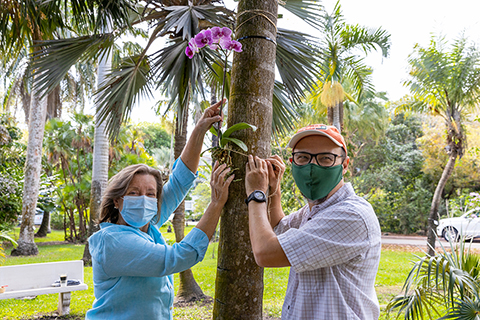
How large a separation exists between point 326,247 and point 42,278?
273 inches

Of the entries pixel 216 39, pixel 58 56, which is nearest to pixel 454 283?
pixel 216 39

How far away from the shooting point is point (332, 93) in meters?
10.6

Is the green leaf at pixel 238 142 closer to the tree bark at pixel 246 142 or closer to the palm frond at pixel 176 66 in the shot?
the tree bark at pixel 246 142

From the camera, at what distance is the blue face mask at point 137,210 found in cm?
195

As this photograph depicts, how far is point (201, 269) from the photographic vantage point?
1130 cm

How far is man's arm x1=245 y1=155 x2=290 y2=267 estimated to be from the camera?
1485 millimetres

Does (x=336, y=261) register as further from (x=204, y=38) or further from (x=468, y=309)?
(x=468, y=309)

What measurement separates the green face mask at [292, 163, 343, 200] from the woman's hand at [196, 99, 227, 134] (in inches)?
25.1

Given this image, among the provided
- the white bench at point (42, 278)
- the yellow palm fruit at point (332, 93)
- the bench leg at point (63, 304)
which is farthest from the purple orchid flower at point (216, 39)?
the yellow palm fruit at point (332, 93)

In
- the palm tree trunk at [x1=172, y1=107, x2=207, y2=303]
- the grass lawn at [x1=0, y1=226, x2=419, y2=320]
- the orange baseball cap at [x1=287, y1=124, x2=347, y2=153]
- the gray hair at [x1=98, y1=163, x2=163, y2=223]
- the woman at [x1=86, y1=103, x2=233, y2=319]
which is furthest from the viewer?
the palm tree trunk at [x1=172, y1=107, x2=207, y2=303]

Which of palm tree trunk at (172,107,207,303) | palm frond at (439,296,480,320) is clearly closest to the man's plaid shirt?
palm frond at (439,296,480,320)

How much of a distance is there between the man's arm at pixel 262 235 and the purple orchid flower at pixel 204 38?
749 millimetres

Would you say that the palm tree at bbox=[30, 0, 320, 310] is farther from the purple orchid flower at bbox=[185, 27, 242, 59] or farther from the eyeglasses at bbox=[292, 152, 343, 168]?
the eyeglasses at bbox=[292, 152, 343, 168]

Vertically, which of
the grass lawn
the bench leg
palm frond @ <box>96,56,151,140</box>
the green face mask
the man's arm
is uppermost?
palm frond @ <box>96,56,151,140</box>
